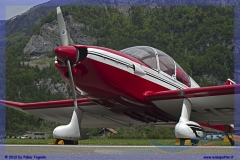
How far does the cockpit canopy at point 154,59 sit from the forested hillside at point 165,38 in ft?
35.8

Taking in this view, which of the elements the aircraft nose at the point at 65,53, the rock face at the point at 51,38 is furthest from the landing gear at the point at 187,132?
the rock face at the point at 51,38

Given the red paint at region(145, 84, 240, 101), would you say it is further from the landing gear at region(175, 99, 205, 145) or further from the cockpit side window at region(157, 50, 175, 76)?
the landing gear at region(175, 99, 205, 145)

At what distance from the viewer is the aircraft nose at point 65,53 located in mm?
9422

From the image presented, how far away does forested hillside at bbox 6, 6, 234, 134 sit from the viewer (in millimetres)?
34906

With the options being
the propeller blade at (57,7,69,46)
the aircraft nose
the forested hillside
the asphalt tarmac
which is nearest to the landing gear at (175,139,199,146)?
the asphalt tarmac

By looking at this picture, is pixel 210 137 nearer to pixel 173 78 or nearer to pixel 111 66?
pixel 173 78

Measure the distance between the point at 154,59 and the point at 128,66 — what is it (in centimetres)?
137

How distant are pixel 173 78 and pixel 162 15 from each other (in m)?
49.9

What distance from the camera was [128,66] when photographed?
1070 centimetres

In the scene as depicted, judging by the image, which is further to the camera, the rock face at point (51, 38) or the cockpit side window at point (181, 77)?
the rock face at point (51, 38)

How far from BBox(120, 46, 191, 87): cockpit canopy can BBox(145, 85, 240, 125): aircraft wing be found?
2.82 feet

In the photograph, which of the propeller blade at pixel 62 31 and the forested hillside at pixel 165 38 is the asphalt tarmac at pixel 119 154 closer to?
the propeller blade at pixel 62 31

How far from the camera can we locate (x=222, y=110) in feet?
40.9

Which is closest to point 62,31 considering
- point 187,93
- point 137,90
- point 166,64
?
point 137,90
